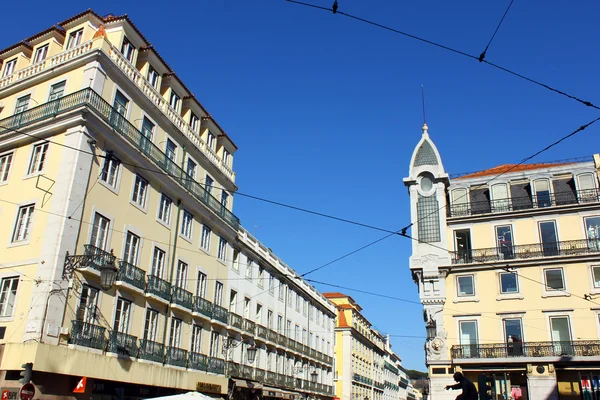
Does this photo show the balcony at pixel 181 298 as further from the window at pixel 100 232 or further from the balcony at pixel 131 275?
the window at pixel 100 232

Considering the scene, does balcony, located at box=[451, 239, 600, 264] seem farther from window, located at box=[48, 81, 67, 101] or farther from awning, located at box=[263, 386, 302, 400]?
window, located at box=[48, 81, 67, 101]

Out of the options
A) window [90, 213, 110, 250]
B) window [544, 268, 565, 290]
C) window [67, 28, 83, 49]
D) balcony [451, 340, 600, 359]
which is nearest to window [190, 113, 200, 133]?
window [67, 28, 83, 49]

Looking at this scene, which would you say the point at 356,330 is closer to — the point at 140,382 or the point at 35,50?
the point at 140,382

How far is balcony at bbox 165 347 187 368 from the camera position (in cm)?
2467

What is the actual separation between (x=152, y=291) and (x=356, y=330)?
152 feet

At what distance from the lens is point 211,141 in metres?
32.7

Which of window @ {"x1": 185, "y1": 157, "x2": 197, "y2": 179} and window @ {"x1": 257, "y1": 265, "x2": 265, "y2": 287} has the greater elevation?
window @ {"x1": 185, "y1": 157, "x2": 197, "y2": 179}

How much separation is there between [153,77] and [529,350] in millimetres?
26260

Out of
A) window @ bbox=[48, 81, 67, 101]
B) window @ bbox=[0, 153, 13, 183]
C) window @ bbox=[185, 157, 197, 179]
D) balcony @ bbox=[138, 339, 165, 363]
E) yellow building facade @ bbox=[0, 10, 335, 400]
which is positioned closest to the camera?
yellow building facade @ bbox=[0, 10, 335, 400]

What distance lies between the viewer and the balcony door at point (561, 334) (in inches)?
1216

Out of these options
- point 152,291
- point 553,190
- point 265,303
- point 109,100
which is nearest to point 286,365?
point 265,303

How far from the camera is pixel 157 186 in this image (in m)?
25.5

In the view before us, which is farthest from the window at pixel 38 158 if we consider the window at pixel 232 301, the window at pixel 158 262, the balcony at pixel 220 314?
the window at pixel 232 301

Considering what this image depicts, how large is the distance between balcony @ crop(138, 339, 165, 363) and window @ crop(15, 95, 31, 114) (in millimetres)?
11603
